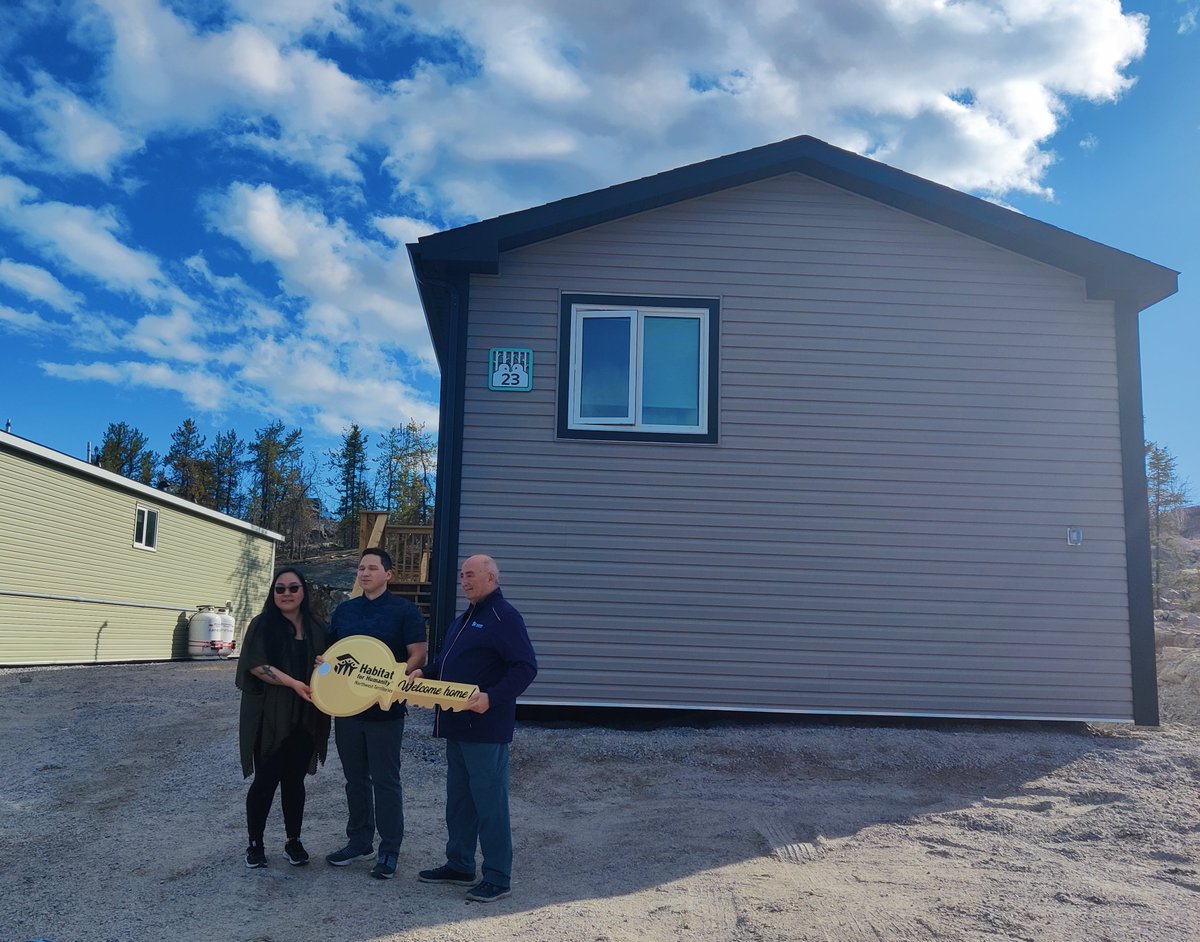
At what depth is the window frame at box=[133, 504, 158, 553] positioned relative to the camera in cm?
1670

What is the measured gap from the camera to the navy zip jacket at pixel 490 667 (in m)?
4.57

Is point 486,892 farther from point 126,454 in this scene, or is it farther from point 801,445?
point 126,454

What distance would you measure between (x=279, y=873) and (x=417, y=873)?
2.18 feet

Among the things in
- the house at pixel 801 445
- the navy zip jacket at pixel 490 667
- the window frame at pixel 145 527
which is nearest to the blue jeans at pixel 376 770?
the navy zip jacket at pixel 490 667

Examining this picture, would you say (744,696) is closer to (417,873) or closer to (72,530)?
(417,873)

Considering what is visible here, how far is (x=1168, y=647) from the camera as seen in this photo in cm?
1369

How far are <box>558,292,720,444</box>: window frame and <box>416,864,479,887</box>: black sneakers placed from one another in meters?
4.17

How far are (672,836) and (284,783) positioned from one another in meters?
2.17

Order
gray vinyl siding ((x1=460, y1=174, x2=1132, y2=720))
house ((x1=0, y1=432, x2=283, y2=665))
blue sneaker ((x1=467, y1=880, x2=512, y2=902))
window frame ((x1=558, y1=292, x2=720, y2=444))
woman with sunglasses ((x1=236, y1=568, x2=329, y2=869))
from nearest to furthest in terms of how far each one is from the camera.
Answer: blue sneaker ((x1=467, y1=880, x2=512, y2=902))
woman with sunglasses ((x1=236, y1=568, x2=329, y2=869))
gray vinyl siding ((x1=460, y1=174, x2=1132, y2=720))
window frame ((x1=558, y1=292, x2=720, y2=444))
house ((x1=0, y1=432, x2=283, y2=665))

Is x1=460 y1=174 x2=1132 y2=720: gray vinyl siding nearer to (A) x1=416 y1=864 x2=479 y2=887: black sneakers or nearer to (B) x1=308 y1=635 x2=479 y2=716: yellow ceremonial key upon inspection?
(A) x1=416 y1=864 x2=479 y2=887: black sneakers

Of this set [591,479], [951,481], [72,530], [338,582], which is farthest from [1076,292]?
[338,582]

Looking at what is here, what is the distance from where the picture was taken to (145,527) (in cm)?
1711

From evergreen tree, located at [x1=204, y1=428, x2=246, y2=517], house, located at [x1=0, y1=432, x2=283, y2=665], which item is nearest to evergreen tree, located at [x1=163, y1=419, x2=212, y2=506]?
evergreen tree, located at [x1=204, y1=428, x2=246, y2=517]

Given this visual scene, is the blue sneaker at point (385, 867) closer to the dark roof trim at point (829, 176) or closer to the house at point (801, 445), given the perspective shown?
the house at point (801, 445)
